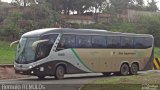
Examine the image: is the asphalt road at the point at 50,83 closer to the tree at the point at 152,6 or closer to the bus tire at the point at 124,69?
the bus tire at the point at 124,69

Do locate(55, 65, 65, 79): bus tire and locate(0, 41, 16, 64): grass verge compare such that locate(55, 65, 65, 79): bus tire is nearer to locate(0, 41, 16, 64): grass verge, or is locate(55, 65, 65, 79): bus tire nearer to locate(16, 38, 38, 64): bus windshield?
locate(16, 38, 38, 64): bus windshield

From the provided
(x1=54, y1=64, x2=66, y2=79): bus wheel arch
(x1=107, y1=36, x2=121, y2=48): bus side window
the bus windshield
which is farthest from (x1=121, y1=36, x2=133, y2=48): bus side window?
the bus windshield

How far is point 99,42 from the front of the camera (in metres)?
26.1

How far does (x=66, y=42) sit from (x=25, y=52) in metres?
2.49

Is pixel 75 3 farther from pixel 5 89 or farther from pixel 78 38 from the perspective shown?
pixel 5 89

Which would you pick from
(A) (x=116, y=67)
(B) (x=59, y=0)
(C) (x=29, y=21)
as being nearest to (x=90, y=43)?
(A) (x=116, y=67)

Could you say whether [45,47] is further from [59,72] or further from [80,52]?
[80,52]

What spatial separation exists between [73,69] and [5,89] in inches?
363

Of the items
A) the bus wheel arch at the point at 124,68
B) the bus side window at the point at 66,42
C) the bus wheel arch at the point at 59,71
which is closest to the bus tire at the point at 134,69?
the bus wheel arch at the point at 124,68

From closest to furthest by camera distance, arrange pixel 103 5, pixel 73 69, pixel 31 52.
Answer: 1. pixel 31 52
2. pixel 73 69
3. pixel 103 5

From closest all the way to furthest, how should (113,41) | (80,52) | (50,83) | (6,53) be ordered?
(50,83), (80,52), (113,41), (6,53)

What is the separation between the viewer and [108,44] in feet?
88.0

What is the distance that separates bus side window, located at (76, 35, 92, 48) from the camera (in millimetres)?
24692

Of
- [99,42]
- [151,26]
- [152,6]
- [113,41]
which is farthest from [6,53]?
[152,6]
